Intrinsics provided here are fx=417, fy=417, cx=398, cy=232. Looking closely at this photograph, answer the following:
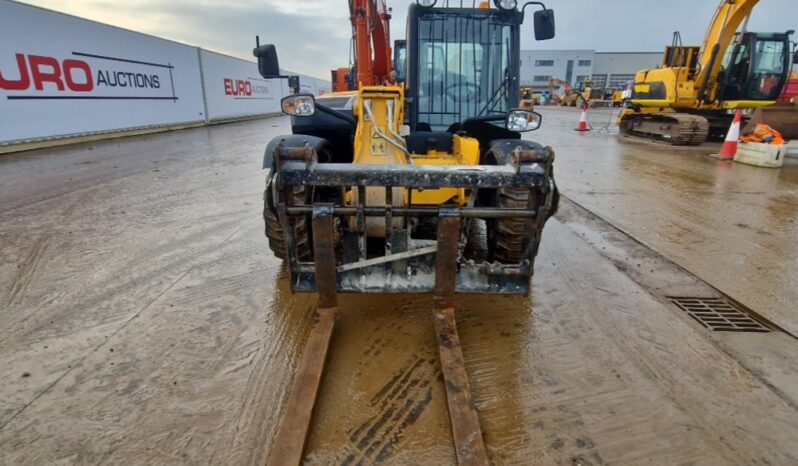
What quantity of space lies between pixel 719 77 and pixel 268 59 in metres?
13.1

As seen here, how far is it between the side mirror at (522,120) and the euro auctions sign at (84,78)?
11585mm

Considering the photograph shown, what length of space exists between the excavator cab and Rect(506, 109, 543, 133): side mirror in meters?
11.9

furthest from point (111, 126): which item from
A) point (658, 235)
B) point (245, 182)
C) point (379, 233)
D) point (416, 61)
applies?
point (658, 235)

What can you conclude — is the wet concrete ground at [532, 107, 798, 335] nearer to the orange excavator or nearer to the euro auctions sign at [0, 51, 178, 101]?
the orange excavator

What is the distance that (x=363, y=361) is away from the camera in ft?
8.05

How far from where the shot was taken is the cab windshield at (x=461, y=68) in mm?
4059

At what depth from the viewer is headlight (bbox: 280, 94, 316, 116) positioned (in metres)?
3.37

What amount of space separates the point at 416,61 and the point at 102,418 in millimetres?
3642

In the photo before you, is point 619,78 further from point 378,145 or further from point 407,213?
point 407,213

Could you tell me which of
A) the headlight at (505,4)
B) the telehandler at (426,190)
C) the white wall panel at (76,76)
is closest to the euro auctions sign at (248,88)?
the white wall panel at (76,76)

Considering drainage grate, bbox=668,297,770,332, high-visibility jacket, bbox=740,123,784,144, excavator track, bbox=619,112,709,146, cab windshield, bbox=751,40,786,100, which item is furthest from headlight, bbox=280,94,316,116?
cab windshield, bbox=751,40,786,100

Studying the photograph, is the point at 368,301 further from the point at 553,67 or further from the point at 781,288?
the point at 553,67

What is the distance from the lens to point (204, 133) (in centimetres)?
1531

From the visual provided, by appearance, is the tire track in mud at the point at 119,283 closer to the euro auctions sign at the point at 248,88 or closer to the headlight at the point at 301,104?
the headlight at the point at 301,104
